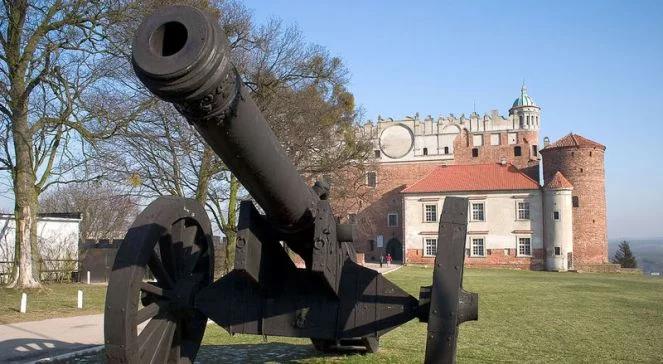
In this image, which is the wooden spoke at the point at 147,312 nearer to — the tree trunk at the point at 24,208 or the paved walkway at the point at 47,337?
the paved walkway at the point at 47,337

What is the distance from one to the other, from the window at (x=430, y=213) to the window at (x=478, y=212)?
278 cm

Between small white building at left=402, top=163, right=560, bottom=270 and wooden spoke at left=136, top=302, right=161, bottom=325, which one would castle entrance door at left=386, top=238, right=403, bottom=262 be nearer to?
small white building at left=402, top=163, right=560, bottom=270

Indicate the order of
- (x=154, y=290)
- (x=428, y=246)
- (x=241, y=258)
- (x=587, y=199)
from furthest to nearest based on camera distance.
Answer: (x=428, y=246) → (x=587, y=199) → (x=154, y=290) → (x=241, y=258)

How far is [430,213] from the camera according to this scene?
46.6 m

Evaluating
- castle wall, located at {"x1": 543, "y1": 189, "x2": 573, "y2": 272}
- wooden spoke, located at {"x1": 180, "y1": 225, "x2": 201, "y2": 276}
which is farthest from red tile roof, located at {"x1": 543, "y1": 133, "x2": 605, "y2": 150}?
wooden spoke, located at {"x1": 180, "y1": 225, "x2": 201, "y2": 276}

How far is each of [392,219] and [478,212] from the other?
8.99m

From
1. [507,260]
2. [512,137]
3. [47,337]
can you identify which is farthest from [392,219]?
[47,337]

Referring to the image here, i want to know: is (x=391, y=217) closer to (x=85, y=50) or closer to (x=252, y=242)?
(x=85, y=50)

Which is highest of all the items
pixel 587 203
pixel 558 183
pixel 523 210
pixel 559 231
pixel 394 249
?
pixel 558 183

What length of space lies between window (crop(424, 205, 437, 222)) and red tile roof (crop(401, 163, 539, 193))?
4.11 feet

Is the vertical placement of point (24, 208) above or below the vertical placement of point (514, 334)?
above

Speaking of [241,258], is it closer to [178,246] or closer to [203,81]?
[178,246]

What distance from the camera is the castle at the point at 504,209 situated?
43.4 meters

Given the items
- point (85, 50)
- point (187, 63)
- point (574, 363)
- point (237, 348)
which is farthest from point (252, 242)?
point (85, 50)
